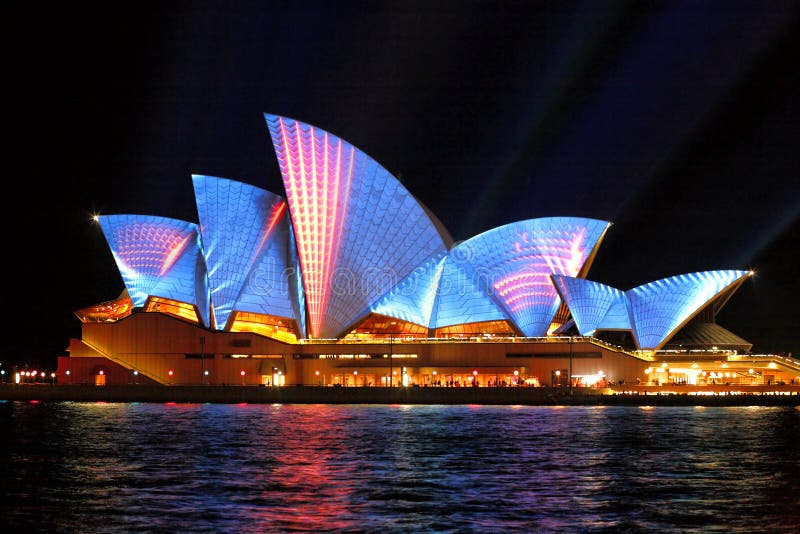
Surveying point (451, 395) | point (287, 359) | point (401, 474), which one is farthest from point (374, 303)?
point (401, 474)

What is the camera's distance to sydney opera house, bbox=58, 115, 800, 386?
74.1 meters

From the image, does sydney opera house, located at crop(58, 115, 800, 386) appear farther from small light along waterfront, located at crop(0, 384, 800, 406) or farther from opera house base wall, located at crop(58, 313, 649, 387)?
small light along waterfront, located at crop(0, 384, 800, 406)

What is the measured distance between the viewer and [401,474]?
32375mm

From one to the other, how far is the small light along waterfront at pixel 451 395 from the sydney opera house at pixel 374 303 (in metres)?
3.34

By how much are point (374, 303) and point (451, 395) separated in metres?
9.42

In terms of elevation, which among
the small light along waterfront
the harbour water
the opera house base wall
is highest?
the opera house base wall

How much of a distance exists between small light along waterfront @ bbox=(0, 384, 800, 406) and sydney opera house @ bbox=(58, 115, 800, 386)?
11.0 feet

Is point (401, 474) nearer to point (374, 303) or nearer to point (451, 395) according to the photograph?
point (451, 395)

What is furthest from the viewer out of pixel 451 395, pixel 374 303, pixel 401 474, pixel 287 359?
pixel 287 359

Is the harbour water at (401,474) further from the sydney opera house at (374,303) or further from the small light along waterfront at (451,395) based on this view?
the sydney opera house at (374,303)

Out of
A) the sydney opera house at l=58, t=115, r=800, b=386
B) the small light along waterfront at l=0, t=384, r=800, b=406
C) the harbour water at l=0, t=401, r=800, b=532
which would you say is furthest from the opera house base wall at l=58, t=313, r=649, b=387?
the harbour water at l=0, t=401, r=800, b=532

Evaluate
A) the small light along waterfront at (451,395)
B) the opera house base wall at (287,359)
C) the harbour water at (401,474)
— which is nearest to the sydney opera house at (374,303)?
the opera house base wall at (287,359)

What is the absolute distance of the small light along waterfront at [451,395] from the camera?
69375mm

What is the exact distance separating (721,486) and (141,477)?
1734cm
